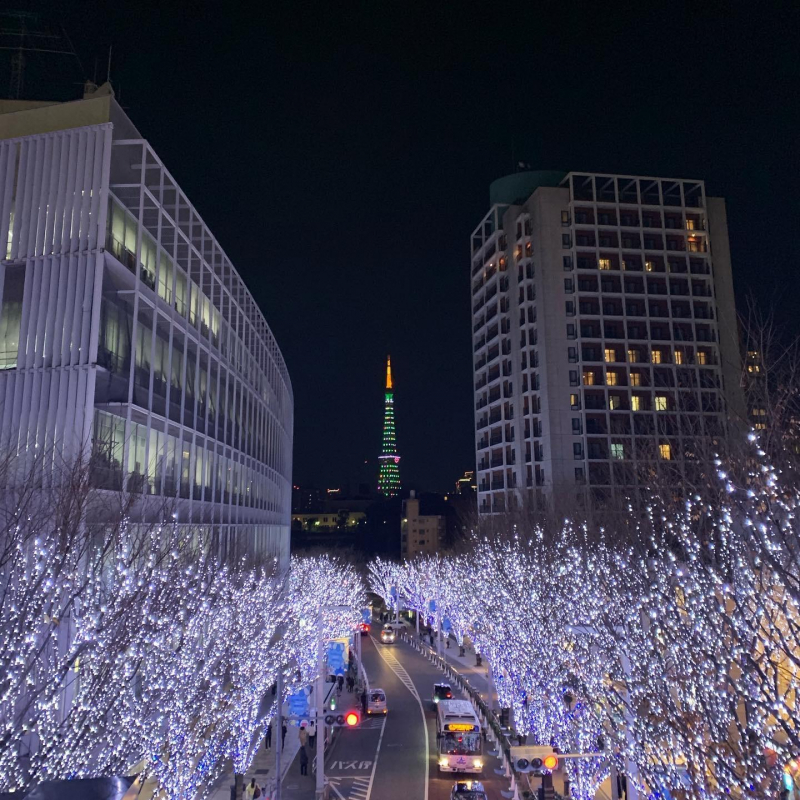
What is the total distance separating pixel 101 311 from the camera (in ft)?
65.8

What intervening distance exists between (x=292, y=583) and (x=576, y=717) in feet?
85.2

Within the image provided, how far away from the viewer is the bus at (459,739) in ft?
66.6

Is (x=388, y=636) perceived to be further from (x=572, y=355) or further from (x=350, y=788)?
(x=350, y=788)

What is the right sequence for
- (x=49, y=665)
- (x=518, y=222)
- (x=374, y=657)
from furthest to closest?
(x=518, y=222) → (x=374, y=657) → (x=49, y=665)

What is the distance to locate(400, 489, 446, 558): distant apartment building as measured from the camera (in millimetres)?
99750

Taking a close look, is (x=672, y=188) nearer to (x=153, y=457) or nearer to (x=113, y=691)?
(x=153, y=457)

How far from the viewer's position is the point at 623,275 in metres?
53.9

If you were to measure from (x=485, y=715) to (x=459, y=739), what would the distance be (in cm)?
600

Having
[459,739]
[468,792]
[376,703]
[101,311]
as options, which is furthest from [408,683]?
[101,311]

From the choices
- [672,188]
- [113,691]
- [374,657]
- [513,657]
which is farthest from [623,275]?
[113,691]

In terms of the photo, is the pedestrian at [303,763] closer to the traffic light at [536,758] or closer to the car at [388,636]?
the traffic light at [536,758]

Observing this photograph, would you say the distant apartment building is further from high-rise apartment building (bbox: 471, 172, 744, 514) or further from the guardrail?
the guardrail

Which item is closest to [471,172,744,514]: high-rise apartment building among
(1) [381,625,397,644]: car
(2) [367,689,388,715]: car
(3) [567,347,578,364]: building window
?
(3) [567,347,578,364]: building window

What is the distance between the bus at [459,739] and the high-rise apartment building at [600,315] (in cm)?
2799
